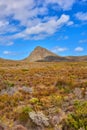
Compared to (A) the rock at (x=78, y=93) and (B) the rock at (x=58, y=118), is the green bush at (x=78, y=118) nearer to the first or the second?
(B) the rock at (x=58, y=118)

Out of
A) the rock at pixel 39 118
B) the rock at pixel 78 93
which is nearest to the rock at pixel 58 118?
the rock at pixel 39 118

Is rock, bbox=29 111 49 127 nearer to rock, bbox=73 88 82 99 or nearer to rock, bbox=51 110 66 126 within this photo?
rock, bbox=51 110 66 126

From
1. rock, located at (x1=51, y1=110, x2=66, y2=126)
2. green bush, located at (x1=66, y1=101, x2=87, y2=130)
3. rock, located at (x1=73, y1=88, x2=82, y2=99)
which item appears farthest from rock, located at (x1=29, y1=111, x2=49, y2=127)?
rock, located at (x1=73, y1=88, x2=82, y2=99)

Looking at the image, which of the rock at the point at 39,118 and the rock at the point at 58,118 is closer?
the rock at the point at 39,118

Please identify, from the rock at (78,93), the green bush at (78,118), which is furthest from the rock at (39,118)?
the rock at (78,93)

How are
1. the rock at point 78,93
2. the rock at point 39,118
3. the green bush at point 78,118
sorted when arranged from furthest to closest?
the rock at point 78,93 < the rock at point 39,118 < the green bush at point 78,118

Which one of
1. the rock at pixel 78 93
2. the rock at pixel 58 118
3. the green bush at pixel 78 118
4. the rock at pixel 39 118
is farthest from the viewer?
the rock at pixel 78 93

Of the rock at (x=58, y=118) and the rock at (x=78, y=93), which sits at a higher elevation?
the rock at (x=78, y=93)

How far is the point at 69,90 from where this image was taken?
2070cm

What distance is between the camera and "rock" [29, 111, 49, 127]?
1343cm

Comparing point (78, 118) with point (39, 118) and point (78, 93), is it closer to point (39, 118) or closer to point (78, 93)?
point (39, 118)

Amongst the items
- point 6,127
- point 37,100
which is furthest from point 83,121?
point 37,100

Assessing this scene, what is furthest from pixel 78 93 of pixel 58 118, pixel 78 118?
pixel 78 118

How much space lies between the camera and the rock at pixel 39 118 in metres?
13.4
